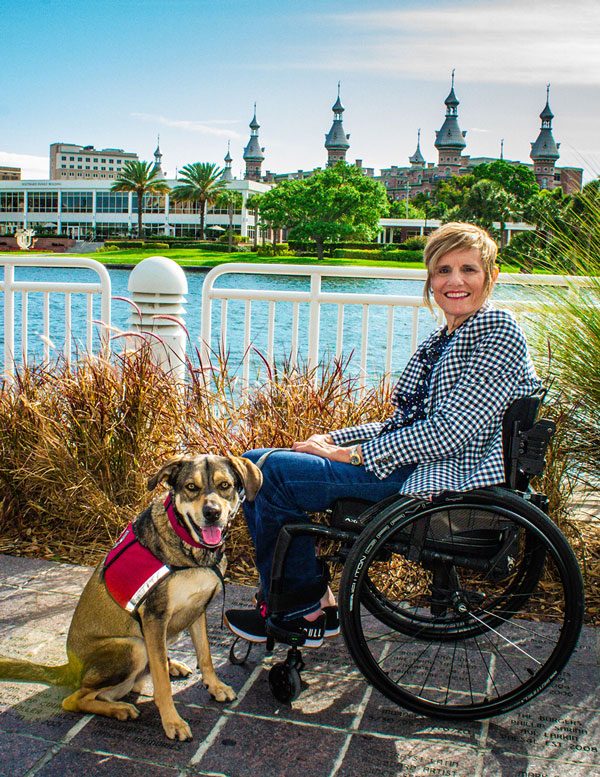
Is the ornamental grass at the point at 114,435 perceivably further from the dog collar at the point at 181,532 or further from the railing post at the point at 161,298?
the dog collar at the point at 181,532

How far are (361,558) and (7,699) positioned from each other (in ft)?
4.29

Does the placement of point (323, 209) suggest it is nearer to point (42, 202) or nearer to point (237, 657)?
point (42, 202)

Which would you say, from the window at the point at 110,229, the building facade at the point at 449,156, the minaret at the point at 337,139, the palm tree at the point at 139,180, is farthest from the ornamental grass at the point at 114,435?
the minaret at the point at 337,139

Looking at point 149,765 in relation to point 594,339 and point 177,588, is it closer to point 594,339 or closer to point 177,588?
point 177,588

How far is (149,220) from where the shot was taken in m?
96.8

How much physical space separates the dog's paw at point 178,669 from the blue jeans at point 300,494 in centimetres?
41

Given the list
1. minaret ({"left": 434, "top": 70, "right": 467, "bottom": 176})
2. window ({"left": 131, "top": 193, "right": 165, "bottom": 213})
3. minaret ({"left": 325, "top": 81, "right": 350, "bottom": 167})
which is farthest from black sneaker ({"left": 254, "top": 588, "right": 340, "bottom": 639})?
minaret ({"left": 434, "top": 70, "right": 467, "bottom": 176})

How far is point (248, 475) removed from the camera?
8.19 ft

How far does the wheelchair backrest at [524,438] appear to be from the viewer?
93.0 inches

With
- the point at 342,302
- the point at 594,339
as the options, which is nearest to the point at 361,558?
the point at 594,339

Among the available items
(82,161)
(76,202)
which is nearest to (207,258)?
(76,202)

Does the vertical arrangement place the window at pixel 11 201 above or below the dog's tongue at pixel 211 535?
above

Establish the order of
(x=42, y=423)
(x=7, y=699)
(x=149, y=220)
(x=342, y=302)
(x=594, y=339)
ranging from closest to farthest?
(x=7, y=699) < (x=594, y=339) < (x=42, y=423) < (x=342, y=302) < (x=149, y=220)

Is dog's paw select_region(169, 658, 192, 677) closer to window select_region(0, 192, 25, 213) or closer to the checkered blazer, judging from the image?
the checkered blazer
